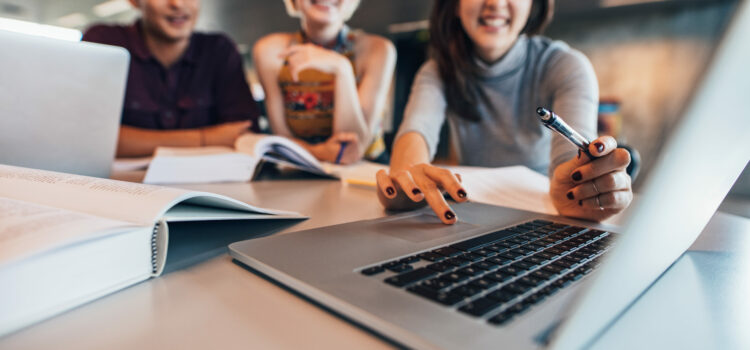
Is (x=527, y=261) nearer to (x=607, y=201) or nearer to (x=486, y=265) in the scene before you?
(x=486, y=265)

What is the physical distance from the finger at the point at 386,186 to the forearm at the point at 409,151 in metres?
0.14

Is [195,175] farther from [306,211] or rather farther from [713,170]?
[713,170]

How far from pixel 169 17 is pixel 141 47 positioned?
140 mm

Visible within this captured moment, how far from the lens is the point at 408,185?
51 centimetres

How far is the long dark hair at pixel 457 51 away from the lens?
1.05 meters

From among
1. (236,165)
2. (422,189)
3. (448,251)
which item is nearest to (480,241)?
(448,251)

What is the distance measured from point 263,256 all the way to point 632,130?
13.3ft

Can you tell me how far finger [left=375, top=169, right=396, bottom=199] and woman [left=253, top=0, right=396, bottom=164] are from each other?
0.73m

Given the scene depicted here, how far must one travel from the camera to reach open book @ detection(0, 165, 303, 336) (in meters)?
0.23

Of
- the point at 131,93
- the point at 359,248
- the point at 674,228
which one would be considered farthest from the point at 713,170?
the point at 131,93

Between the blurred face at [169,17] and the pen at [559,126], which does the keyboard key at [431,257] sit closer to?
the pen at [559,126]

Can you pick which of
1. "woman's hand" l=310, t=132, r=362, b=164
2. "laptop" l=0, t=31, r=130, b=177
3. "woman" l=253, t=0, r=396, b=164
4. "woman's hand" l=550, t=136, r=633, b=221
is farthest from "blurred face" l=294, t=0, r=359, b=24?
"woman's hand" l=550, t=136, r=633, b=221

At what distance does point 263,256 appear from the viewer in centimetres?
32

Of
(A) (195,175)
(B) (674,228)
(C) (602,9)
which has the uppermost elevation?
(C) (602,9)
